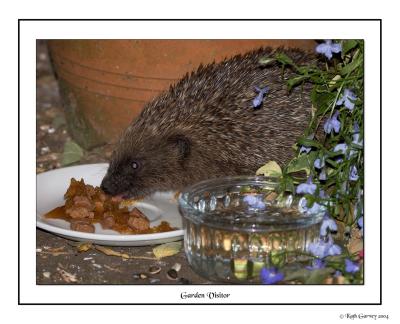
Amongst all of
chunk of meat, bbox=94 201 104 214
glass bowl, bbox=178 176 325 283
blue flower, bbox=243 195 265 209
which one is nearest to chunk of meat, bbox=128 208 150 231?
chunk of meat, bbox=94 201 104 214

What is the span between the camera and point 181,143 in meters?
5.59

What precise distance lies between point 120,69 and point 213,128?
1.21 meters

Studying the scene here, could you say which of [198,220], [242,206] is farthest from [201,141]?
[198,220]

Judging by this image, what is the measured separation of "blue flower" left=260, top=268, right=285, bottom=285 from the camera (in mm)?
4402

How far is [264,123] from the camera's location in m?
5.46

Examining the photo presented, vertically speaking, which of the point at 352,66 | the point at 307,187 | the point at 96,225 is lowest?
the point at 96,225

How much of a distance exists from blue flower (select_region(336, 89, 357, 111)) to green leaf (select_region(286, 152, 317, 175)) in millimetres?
313

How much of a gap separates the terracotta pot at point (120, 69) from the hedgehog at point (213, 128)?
53 centimetres

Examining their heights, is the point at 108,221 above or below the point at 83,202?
below

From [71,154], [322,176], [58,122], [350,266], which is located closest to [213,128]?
[322,176]

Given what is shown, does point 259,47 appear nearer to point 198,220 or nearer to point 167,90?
point 167,90

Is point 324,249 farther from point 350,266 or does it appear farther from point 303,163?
point 303,163

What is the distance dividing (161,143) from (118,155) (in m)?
0.30
